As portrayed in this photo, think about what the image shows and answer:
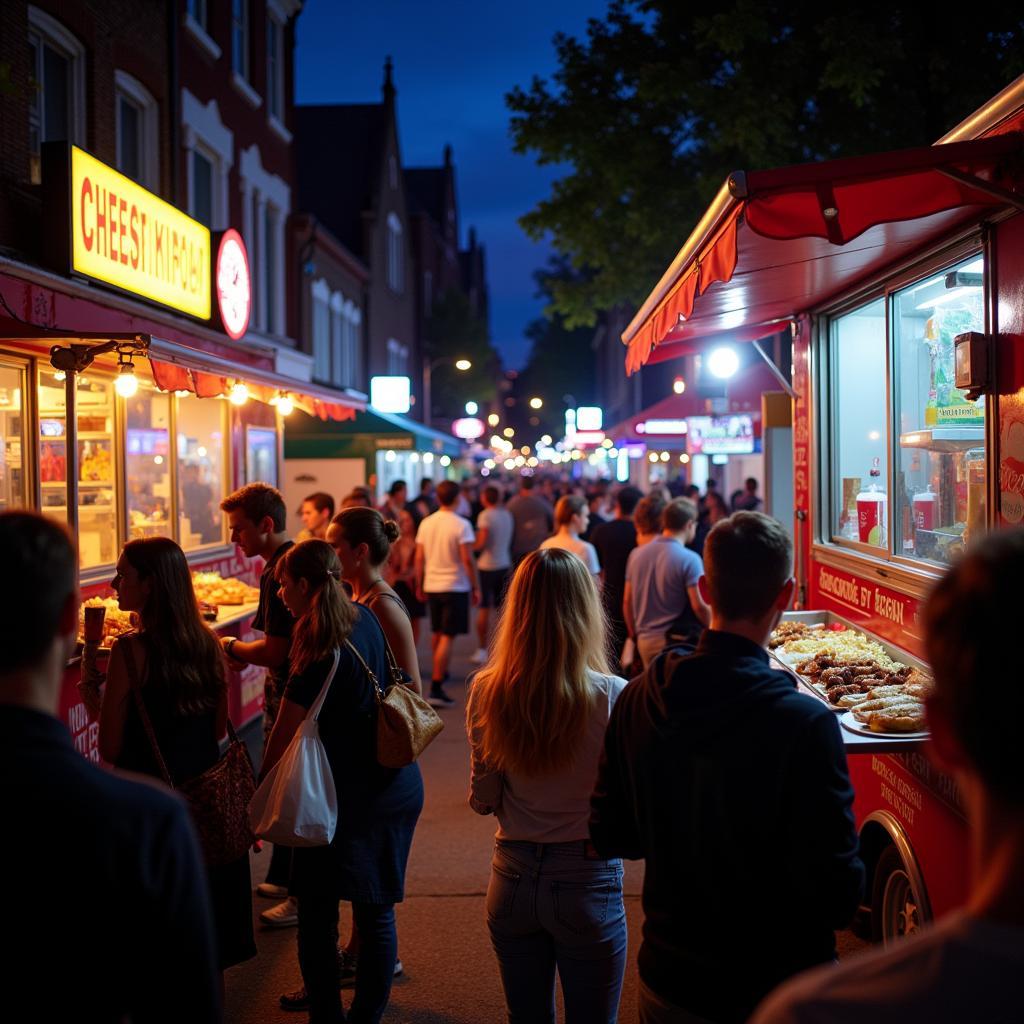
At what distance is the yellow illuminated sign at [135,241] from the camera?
816cm

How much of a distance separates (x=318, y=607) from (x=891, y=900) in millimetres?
2685

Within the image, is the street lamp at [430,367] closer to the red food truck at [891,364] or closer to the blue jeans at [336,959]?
the red food truck at [891,364]

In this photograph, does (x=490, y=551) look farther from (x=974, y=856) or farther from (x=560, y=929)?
(x=974, y=856)

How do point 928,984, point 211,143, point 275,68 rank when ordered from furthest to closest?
point 275,68, point 211,143, point 928,984

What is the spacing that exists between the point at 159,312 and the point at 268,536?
509 centimetres

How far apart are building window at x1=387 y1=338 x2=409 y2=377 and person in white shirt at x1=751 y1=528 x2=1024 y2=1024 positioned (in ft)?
109

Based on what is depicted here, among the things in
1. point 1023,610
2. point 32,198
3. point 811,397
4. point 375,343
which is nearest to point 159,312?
point 32,198

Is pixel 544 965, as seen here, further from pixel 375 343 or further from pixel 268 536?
pixel 375 343

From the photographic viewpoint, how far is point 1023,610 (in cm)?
122

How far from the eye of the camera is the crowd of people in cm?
123

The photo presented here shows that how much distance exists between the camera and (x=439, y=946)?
17.2ft

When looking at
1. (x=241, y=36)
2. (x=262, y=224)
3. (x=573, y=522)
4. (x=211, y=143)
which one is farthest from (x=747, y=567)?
(x=262, y=224)

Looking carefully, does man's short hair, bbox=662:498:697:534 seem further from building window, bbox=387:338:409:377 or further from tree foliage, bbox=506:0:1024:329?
building window, bbox=387:338:409:377

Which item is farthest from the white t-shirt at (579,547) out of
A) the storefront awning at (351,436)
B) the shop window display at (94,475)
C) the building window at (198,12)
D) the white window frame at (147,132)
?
the storefront awning at (351,436)
